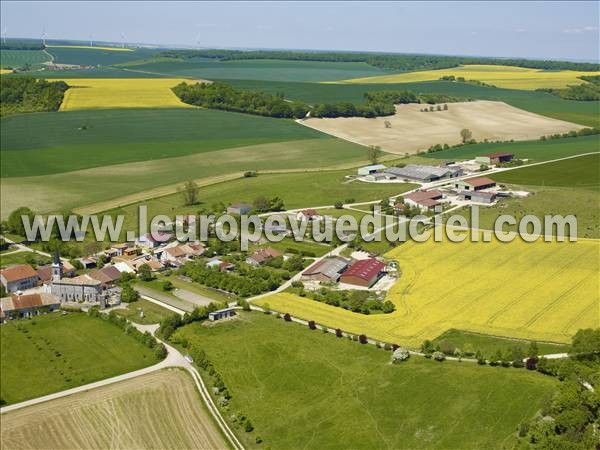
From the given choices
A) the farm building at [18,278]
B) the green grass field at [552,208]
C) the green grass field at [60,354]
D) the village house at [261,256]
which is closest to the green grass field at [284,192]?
the green grass field at [552,208]

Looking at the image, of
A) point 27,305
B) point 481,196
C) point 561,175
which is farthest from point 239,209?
point 561,175

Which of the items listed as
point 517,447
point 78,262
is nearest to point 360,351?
point 517,447

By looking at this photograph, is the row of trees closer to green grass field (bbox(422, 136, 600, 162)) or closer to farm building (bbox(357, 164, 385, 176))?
farm building (bbox(357, 164, 385, 176))

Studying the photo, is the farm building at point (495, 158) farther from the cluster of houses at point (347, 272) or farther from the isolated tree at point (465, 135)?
the cluster of houses at point (347, 272)

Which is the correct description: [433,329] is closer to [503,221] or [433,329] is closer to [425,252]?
[425,252]

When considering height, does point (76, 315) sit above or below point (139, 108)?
below

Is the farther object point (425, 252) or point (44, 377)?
point (425, 252)

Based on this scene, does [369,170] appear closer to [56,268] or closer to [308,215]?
[308,215]

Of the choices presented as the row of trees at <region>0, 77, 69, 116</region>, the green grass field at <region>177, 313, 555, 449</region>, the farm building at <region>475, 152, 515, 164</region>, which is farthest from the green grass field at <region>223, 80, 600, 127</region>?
the green grass field at <region>177, 313, 555, 449</region>
